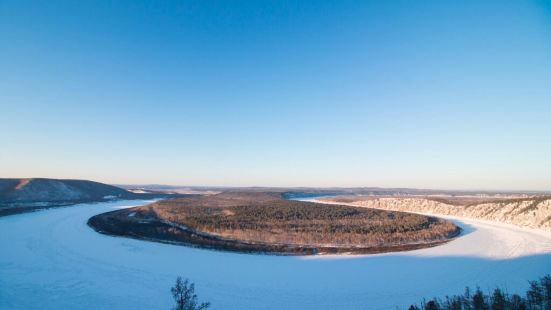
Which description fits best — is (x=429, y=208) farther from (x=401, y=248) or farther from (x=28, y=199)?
(x=28, y=199)

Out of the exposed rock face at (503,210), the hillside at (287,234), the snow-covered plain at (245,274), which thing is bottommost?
the snow-covered plain at (245,274)

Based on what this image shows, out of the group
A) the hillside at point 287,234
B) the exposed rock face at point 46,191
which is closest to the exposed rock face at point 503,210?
the hillside at point 287,234

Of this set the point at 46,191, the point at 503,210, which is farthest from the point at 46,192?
the point at 503,210

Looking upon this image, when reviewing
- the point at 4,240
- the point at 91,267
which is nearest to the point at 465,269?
the point at 91,267

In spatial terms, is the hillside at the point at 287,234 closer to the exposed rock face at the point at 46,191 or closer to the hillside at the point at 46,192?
the hillside at the point at 46,192

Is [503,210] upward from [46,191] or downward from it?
downward

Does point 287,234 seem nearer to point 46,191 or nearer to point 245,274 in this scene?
point 245,274
